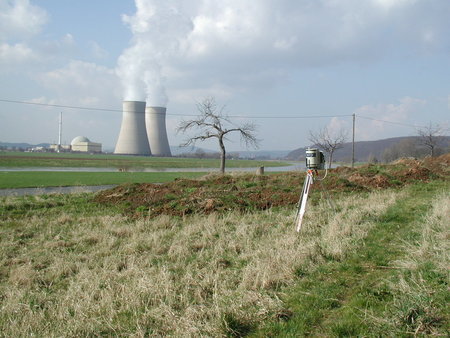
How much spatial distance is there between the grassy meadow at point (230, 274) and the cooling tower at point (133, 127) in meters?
55.9

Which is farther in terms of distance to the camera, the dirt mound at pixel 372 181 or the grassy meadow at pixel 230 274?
the dirt mound at pixel 372 181

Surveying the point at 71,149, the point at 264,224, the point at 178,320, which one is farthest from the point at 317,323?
the point at 71,149

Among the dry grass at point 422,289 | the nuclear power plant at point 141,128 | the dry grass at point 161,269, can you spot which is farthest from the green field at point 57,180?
the nuclear power plant at point 141,128

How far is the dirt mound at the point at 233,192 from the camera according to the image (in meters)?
12.6

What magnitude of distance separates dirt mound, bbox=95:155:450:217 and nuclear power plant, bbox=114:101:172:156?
164 feet

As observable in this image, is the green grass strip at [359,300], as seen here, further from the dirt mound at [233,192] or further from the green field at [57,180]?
the green field at [57,180]

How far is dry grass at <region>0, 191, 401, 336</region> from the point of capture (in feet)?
13.6

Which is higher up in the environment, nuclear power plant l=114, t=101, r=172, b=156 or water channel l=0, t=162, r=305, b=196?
nuclear power plant l=114, t=101, r=172, b=156

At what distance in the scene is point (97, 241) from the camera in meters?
9.15

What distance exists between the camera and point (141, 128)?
68625 millimetres

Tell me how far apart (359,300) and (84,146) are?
483 ft

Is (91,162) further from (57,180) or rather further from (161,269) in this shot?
(161,269)

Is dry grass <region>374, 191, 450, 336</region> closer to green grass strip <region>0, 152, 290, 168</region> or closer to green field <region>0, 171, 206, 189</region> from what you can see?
green field <region>0, 171, 206, 189</region>

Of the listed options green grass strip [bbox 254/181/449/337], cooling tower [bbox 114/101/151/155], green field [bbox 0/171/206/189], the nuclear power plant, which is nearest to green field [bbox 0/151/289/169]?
the nuclear power plant
